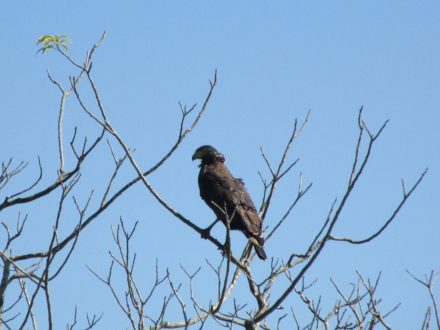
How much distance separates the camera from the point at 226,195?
294 inches

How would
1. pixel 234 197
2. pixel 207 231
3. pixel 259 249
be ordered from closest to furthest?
pixel 259 249 < pixel 207 231 < pixel 234 197

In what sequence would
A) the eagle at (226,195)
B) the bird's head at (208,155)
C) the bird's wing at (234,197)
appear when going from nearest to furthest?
the eagle at (226,195), the bird's wing at (234,197), the bird's head at (208,155)

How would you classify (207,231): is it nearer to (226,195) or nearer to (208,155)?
(226,195)

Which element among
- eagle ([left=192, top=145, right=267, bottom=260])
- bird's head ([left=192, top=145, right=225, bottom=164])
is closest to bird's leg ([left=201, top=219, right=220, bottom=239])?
eagle ([left=192, top=145, right=267, bottom=260])

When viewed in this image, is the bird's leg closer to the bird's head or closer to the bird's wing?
the bird's wing

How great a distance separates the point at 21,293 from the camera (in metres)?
4.65

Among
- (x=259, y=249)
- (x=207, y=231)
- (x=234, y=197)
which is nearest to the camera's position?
(x=259, y=249)

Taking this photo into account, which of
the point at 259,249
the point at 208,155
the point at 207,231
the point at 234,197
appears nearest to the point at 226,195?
the point at 234,197

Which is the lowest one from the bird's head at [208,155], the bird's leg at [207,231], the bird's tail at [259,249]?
the bird's tail at [259,249]

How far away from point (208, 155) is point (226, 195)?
110 centimetres

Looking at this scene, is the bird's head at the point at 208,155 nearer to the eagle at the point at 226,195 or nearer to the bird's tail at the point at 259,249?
the eagle at the point at 226,195

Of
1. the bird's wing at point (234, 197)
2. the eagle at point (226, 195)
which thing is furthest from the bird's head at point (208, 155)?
the bird's wing at point (234, 197)

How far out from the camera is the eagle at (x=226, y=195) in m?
6.55

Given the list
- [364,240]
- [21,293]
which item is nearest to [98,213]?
[21,293]
